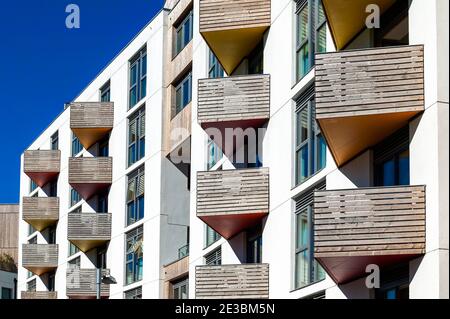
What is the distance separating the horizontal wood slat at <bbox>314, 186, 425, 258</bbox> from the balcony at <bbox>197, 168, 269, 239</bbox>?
6432 millimetres

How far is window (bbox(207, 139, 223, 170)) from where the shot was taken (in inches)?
1216

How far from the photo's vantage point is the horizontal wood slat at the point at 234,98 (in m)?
27.2

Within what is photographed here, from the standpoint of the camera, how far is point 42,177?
51.9 m

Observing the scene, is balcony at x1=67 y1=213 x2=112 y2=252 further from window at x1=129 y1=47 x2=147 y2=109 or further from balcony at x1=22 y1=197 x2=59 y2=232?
balcony at x1=22 y1=197 x2=59 y2=232

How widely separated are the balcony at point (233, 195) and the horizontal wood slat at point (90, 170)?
15.1 meters

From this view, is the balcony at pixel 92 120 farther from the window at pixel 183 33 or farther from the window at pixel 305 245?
the window at pixel 305 245

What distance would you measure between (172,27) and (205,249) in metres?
9.10

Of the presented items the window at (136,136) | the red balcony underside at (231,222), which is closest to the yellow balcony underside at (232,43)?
the red balcony underside at (231,222)

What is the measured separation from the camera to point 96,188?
143ft

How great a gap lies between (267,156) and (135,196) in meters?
13.1

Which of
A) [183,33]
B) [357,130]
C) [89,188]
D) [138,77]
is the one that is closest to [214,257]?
[183,33]

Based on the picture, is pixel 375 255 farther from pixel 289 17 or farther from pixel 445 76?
pixel 289 17

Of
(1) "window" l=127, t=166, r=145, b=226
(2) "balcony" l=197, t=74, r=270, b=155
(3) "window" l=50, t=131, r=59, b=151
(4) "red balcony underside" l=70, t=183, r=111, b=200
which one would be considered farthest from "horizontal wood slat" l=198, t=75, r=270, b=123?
(3) "window" l=50, t=131, r=59, b=151
